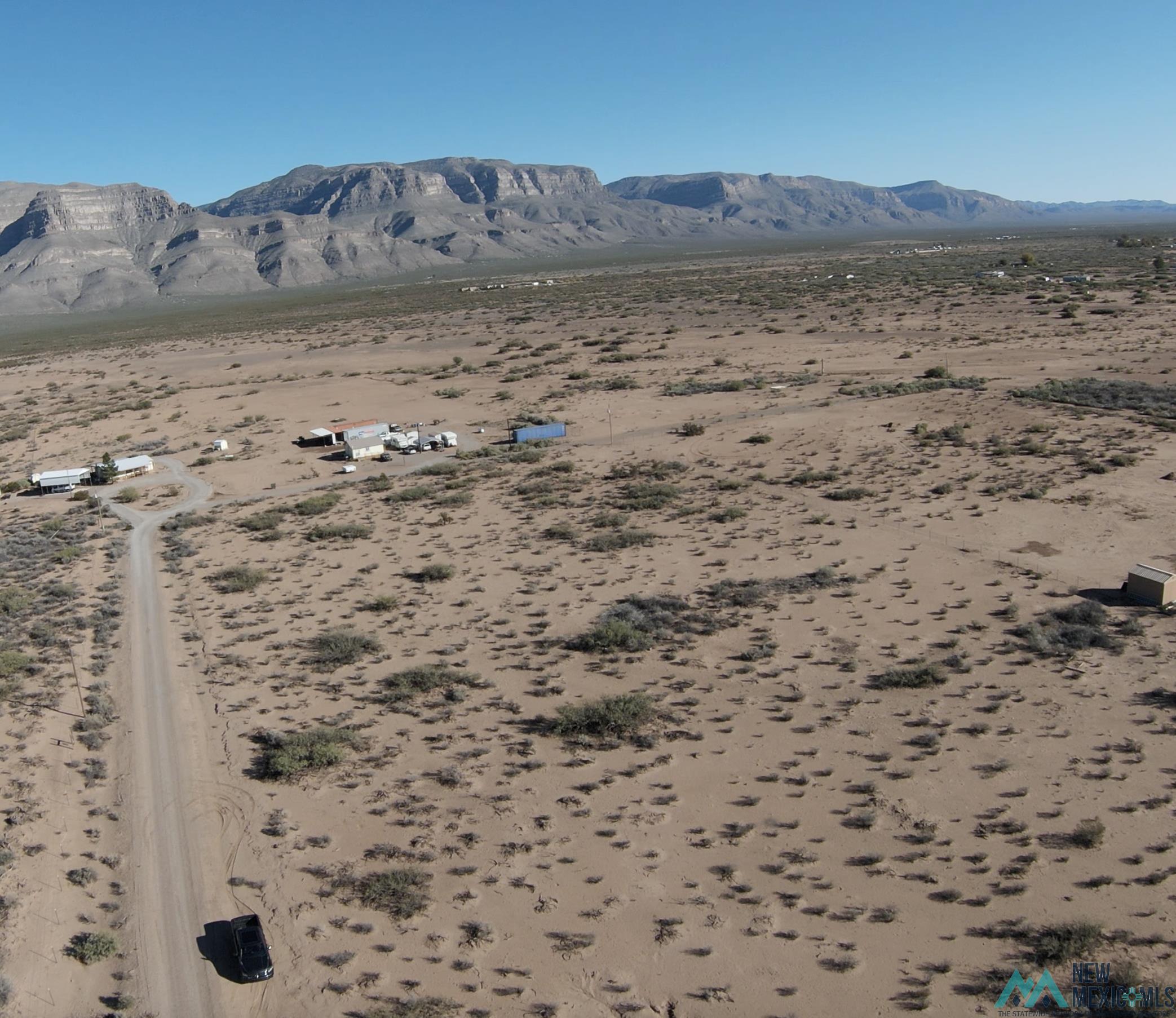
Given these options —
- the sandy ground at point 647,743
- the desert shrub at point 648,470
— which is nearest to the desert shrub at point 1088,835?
the sandy ground at point 647,743

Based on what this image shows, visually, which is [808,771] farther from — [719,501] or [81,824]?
[719,501]

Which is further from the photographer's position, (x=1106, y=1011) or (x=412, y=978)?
(x=412, y=978)

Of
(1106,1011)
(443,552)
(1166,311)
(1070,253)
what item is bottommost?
(1106,1011)

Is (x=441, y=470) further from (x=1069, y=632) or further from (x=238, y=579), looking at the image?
(x=1069, y=632)

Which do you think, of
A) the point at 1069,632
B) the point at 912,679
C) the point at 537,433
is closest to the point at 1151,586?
the point at 1069,632

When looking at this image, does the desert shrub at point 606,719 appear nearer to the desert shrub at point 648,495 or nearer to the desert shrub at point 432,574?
the desert shrub at point 432,574

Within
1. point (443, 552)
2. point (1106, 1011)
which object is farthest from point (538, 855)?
point (443, 552)

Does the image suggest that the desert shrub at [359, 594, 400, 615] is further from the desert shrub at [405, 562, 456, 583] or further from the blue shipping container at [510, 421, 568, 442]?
the blue shipping container at [510, 421, 568, 442]
